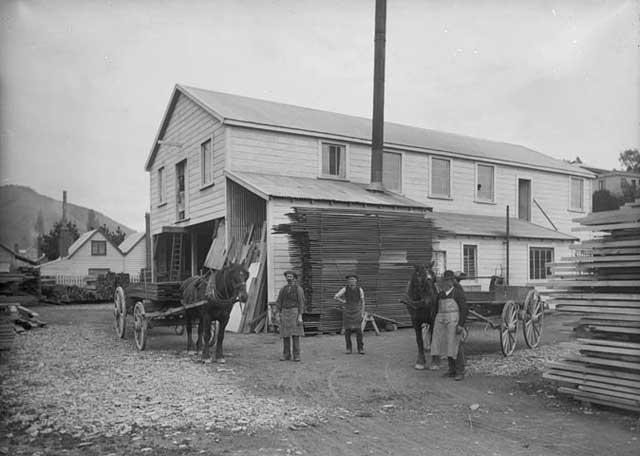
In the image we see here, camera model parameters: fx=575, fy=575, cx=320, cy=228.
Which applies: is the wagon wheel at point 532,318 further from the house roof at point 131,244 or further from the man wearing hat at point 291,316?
the house roof at point 131,244

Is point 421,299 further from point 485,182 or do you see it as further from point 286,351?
point 485,182

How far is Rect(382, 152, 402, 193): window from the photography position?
75.9ft

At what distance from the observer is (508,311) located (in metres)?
12.0

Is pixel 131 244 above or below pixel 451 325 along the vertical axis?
above

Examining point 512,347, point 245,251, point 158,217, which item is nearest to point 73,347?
point 245,251

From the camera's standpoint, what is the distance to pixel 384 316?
1752 cm

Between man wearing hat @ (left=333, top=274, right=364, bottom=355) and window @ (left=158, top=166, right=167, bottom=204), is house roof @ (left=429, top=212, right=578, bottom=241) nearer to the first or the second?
man wearing hat @ (left=333, top=274, right=364, bottom=355)

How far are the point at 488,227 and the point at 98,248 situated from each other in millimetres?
37134

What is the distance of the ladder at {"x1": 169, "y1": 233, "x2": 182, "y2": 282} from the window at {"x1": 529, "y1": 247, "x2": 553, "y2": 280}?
48.7ft

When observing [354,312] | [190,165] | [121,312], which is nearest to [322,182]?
[190,165]

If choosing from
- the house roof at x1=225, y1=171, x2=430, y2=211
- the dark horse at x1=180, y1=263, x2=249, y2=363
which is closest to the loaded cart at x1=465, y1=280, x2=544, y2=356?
the dark horse at x1=180, y1=263, x2=249, y2=363

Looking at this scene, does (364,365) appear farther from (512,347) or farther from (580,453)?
(580,453)

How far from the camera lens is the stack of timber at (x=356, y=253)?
16203 millimetres

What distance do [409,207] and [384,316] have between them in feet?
13.2
